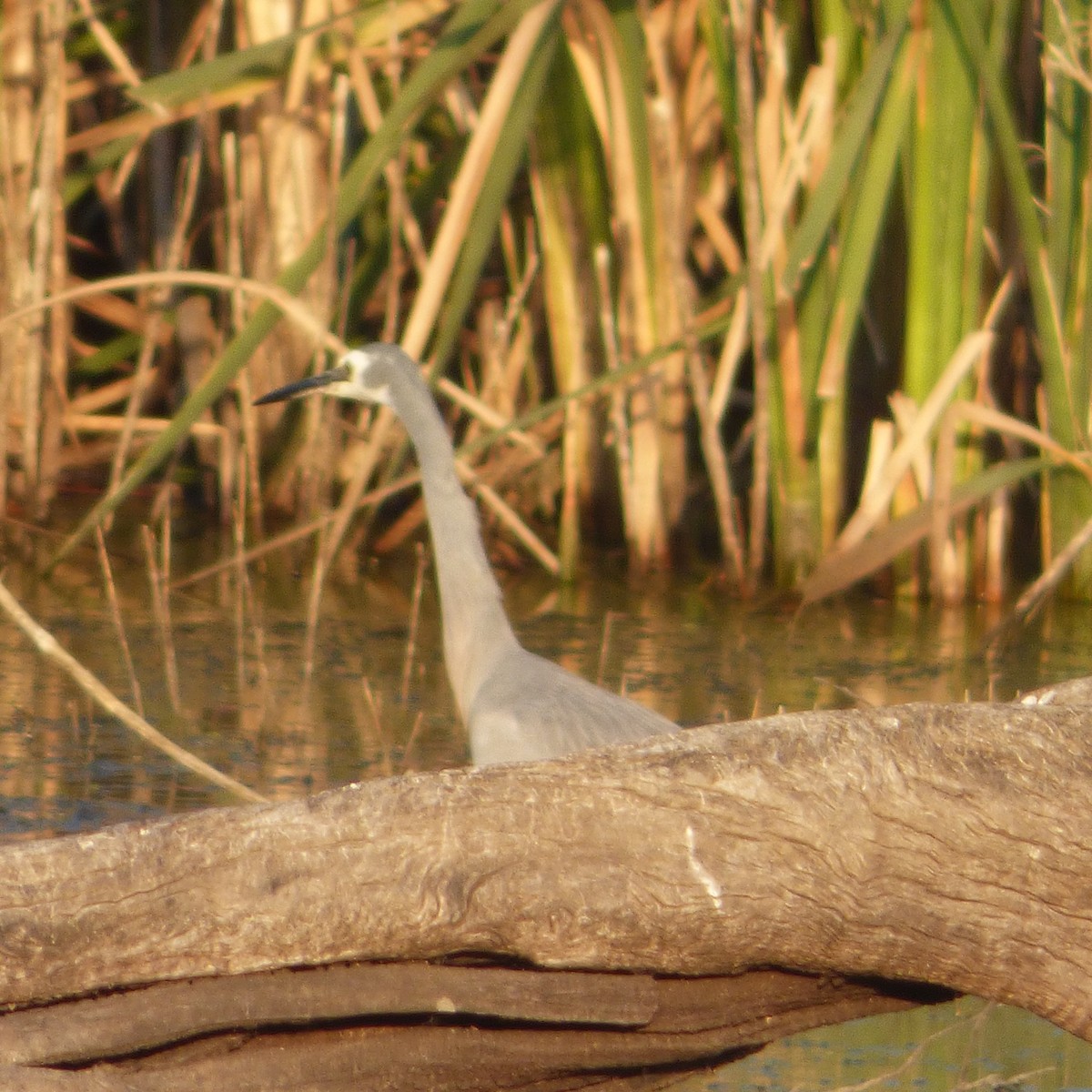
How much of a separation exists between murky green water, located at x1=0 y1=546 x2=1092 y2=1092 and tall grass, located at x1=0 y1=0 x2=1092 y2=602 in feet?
0.66

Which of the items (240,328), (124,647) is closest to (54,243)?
(240,328)

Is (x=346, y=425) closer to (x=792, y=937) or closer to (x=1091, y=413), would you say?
(x=1091, y=413)

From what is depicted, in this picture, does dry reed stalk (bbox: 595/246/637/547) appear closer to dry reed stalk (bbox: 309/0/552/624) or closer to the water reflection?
the water reflection

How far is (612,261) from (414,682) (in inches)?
61.3

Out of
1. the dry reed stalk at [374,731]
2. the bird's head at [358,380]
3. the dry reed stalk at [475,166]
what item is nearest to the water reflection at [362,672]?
the dry reed stalk at [374,731]

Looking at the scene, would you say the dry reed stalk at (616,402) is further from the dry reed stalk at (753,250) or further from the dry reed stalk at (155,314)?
the dry reed stalk at (155,314)

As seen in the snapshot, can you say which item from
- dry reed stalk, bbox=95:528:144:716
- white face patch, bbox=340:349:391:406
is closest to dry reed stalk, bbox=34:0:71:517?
dry reed stalk, bbox=95:528:144:716

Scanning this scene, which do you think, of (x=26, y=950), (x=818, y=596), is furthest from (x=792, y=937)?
(x=818, y=596)

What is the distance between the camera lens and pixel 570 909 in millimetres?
2025

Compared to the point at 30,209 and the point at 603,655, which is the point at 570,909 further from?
the point at 30,209

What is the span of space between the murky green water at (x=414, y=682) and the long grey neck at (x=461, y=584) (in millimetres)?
327

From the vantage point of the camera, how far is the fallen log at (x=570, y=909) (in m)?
1.93

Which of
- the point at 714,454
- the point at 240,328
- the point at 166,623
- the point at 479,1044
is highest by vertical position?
the point at 240,328

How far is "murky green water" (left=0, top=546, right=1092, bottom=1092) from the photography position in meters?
2.78
